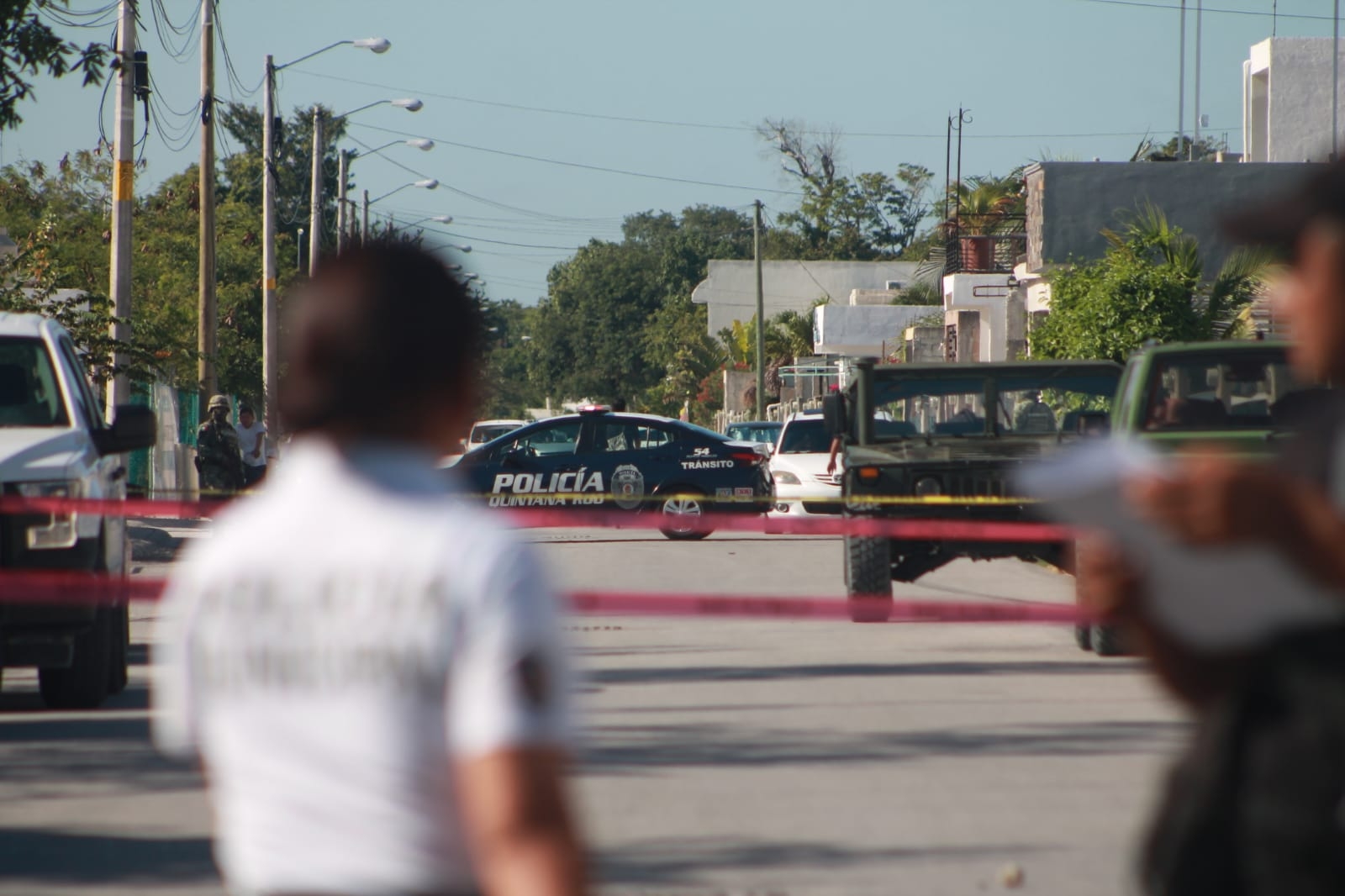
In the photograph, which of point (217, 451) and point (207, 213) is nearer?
point (217, 451)

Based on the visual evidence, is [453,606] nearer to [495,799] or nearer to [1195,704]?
[495,799]

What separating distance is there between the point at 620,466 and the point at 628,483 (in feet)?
0.85

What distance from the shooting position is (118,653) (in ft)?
32.0

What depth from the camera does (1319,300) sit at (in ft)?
8.29

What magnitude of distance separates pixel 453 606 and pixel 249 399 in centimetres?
4606

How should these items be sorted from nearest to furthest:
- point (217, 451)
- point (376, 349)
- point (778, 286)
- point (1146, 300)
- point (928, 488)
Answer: point (376, 349) < point (928, 488) < point (217, 451) < point (1146, 300) < point (778, 286)

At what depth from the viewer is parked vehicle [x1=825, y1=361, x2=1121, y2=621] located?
12.5 metres

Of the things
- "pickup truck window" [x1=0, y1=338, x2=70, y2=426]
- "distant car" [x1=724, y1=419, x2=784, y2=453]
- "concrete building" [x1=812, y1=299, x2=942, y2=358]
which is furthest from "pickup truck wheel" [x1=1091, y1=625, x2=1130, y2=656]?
"concrete building" [x1=812, y1=299, x2=942, y2=358]

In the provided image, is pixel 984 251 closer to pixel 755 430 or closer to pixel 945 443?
pixel 755 430

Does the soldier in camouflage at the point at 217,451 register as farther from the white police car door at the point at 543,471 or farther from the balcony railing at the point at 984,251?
the balcony railing at the point at 984,251

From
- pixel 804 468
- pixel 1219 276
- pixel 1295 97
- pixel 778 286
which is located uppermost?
pixel 1295 97

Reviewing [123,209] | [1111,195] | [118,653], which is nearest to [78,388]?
[118,653]

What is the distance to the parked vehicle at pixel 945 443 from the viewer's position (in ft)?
41.1

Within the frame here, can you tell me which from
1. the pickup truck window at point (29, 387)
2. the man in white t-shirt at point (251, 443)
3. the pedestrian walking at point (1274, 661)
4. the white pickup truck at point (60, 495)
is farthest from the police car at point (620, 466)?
the pedestrian walking at point (1274, 661)
